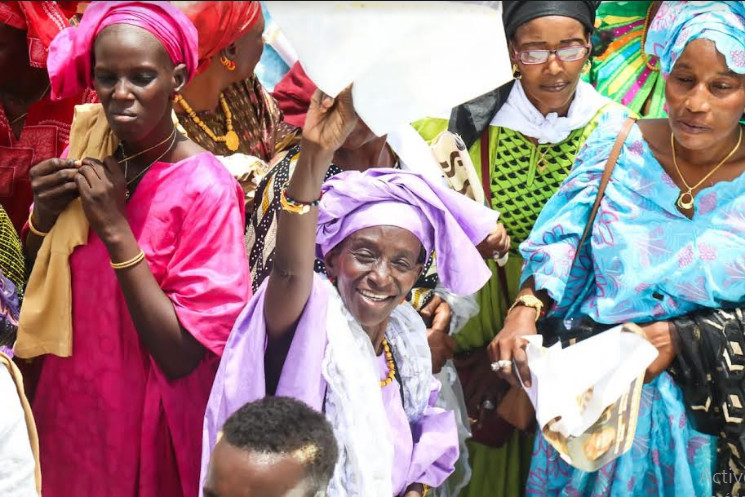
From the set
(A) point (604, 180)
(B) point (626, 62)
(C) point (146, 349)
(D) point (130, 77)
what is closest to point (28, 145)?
(D) point (130, 77)

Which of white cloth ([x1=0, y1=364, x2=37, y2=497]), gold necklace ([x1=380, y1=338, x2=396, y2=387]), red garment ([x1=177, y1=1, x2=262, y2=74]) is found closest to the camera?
white cloth ([x1=0, y1=364, x2=37, y2=497])

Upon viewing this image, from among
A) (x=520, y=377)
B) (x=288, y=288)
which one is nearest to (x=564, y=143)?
(x=520, y=377)

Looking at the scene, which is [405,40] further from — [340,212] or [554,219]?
[554,219]

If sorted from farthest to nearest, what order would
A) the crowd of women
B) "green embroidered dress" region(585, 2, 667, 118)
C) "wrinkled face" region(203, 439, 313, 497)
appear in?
"green embroidered dress" region(585, 2, 667, 118)
the crowd of women
"wrinkled face" region(203, 439, 313, 497)

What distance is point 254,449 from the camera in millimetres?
2840

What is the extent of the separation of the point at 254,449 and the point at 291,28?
3.45 feet

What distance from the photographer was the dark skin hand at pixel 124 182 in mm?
3301

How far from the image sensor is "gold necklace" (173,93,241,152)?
4.58 meters

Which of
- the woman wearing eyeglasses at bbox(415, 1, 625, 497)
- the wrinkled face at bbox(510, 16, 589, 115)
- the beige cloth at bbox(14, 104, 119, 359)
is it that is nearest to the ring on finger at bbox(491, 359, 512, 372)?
the woman wearing eyeglasses at bbox(415, 1, 625, 497)

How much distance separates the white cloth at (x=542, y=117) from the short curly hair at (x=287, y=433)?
1934 millimetres

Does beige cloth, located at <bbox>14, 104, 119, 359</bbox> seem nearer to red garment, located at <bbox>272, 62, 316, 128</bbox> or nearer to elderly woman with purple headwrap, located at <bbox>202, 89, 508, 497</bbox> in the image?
elderly woman with purple headwrap, located at <bbox>202, 89, 508, 497</bbox>

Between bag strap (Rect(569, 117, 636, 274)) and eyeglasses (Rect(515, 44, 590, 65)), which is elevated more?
eyeglasses (Rect(515, 44, 590, 65))

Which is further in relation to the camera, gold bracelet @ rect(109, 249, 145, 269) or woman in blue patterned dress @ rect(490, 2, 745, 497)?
woman in blue patterned dress @ rect(490, 2, 745, 497)

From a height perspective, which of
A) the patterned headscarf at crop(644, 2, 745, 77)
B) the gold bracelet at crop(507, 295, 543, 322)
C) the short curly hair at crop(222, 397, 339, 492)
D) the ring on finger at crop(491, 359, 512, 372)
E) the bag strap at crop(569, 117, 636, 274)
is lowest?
the short curly hair at crop(222, 397, 339, 492)
